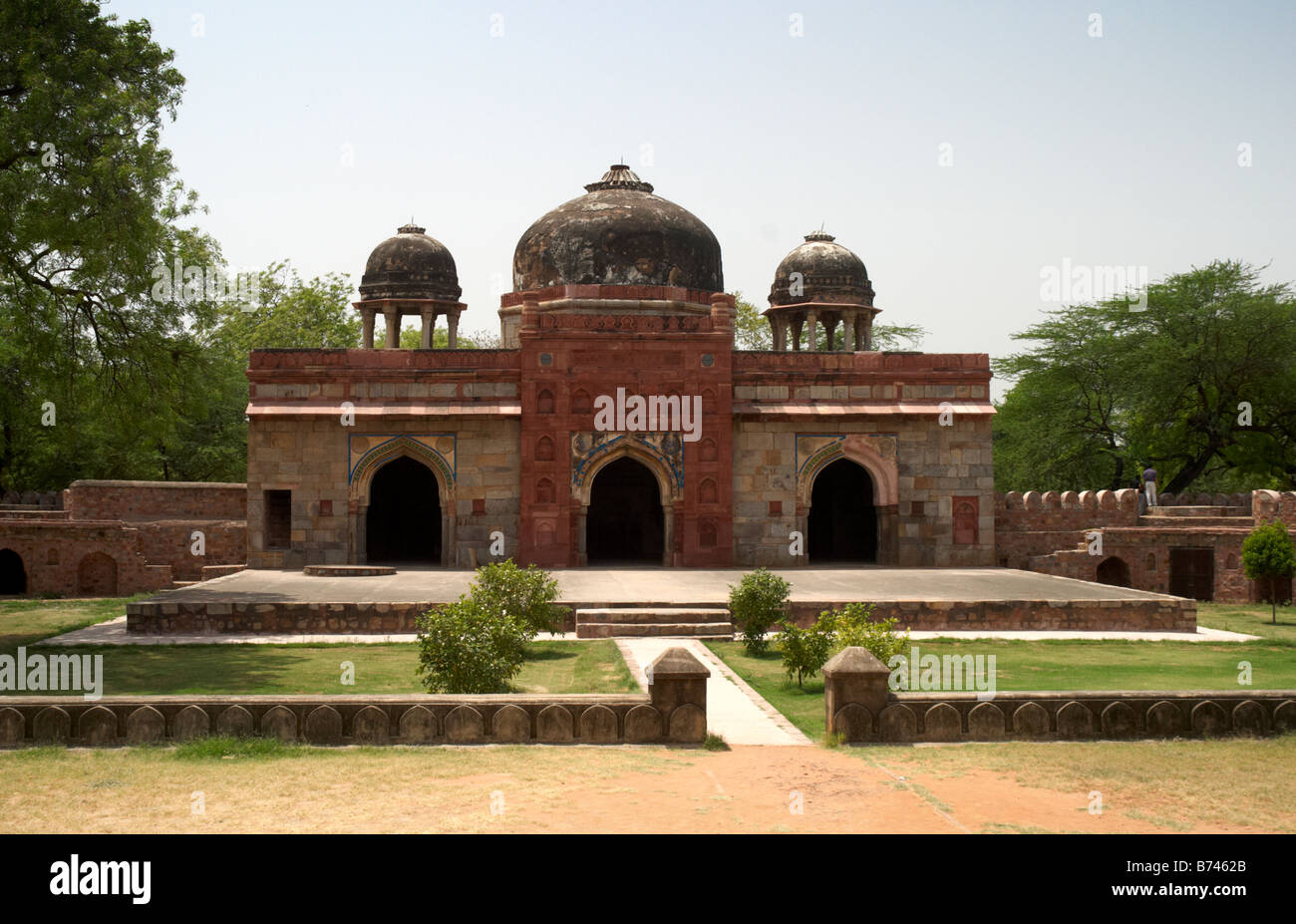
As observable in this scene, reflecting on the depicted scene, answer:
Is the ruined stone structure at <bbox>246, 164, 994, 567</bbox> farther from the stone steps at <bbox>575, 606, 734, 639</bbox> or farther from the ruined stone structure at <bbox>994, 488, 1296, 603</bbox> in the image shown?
the stone steps at <bbox>575, 606, 734, 639</bbox>

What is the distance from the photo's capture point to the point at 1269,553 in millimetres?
18734

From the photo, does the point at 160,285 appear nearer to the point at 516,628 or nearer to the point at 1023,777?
the point at 516,628

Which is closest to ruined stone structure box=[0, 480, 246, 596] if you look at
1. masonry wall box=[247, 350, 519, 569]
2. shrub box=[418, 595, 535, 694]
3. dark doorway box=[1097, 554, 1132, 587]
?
masonry wall box=[247, 350, 519, 569]

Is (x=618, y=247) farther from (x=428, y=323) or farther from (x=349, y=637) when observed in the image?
(x=349, y=637)

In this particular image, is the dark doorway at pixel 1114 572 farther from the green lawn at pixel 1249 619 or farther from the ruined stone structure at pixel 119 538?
the ruined stone structure at pixel 119 538

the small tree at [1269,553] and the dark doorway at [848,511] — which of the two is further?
the dark doorway at [848,511]

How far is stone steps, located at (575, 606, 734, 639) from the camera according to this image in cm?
1469

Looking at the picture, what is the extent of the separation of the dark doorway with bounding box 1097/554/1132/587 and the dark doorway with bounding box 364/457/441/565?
1276 cm

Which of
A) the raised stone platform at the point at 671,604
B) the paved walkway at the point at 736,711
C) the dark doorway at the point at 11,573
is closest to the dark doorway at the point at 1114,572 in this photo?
the raised stone platform at the point at 671,604

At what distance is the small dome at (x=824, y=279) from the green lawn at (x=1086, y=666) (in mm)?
12792

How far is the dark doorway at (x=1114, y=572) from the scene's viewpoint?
23.3 meters

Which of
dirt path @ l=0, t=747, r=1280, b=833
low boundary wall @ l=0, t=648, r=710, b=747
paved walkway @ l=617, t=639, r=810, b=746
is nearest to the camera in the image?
dirt path @ l=0, t=747, r=1280, b=833

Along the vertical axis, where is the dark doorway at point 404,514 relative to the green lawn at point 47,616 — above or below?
above
